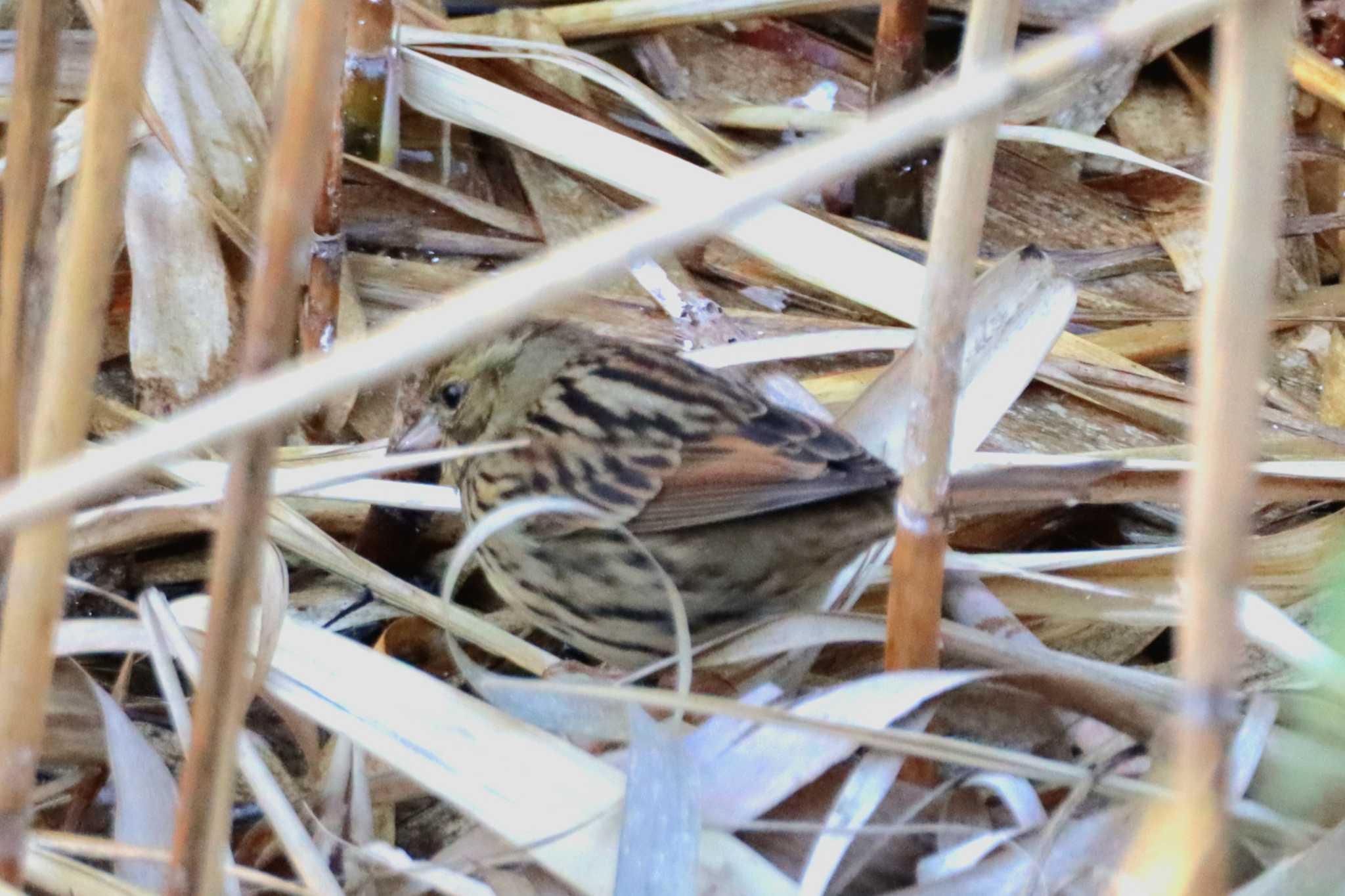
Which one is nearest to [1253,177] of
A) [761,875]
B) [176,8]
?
[761,875]

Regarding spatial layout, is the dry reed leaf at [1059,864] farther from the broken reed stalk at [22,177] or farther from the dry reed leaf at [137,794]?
the broken reed stalk at [22,177]

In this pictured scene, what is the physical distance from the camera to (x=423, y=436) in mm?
1723

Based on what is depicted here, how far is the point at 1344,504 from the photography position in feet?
5.47

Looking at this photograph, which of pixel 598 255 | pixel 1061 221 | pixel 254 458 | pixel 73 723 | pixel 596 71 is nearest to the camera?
pixel 598 255

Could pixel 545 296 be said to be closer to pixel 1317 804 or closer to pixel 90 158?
pixel 90 158

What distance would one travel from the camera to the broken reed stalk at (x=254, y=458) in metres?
0.61

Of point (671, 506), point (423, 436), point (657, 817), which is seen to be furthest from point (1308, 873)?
point (423, 436)

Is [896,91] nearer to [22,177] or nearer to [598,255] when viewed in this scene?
[22,177]

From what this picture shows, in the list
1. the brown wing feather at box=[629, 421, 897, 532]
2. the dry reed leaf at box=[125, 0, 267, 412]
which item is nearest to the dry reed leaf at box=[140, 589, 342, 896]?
the brown wing feather at box=[629, 421, 897, 532]

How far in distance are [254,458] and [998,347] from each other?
1.12 metres

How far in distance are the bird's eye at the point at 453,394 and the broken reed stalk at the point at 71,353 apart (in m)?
0.98

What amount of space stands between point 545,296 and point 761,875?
0.68 meters

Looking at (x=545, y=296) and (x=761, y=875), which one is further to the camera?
(x=761, y=875)

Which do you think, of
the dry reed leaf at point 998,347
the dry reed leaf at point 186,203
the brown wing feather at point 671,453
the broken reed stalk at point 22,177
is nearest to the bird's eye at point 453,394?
the brown wing feather at point 671,453
